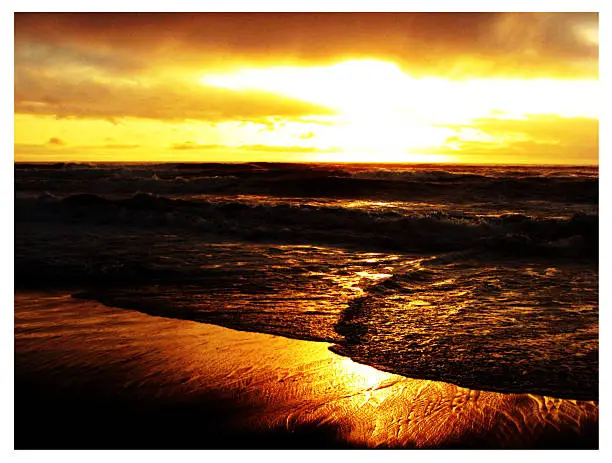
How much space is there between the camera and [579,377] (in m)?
2.83

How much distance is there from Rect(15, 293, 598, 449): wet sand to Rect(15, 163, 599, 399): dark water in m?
0.21

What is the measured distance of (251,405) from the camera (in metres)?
2.55

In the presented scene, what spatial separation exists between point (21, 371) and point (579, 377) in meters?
2.98

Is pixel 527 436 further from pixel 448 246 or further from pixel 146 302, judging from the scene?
pixel 448 246

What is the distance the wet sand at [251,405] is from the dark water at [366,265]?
0.68ft

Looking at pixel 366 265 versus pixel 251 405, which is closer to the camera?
pixel 251 405

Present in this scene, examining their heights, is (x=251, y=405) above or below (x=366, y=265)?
below

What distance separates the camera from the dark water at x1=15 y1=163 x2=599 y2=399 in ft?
10.5

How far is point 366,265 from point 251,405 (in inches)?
131

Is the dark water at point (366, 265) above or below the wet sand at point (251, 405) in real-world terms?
above

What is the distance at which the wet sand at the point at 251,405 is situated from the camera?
7.80 feet

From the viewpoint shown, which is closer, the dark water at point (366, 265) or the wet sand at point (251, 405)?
the wet sand at point (251, 405)

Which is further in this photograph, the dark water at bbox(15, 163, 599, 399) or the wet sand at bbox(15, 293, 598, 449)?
the dark water at bbox(15, 163, 599, 399)
